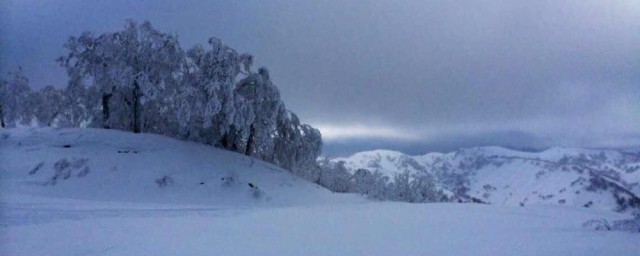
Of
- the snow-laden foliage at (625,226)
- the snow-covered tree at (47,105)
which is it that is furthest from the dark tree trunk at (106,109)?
the snow-laden foliage at (625,226)

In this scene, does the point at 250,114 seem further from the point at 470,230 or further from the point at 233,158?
the point at 470,230

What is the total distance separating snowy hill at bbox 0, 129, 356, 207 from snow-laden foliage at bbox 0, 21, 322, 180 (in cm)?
225

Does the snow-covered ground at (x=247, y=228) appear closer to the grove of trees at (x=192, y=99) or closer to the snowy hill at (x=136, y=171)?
the snowy hill at (x=136, y=171)

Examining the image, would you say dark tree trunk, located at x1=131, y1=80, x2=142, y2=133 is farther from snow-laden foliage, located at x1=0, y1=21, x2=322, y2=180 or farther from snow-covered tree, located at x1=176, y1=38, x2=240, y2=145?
snow-covered tree, located at x1=176, y1=38, x2=240, y2=145

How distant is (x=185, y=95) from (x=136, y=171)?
17.0 ft

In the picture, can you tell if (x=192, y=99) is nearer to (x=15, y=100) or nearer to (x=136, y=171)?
(x=136, y=171)

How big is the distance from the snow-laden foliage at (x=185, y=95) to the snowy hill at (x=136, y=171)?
7.37 feet

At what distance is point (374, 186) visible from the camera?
90.4 ft

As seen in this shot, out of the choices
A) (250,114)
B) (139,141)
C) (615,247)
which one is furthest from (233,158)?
(615,247)

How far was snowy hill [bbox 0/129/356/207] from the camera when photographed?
59.9ft

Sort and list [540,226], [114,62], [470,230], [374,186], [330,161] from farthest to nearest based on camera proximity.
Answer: [330,161], [374,186], [114,62], [540,226], [470,230]

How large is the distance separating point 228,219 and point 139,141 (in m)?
15.0

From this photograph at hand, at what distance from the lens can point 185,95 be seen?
23.5 meters

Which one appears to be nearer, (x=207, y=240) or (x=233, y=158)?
(x=207, y=240)
